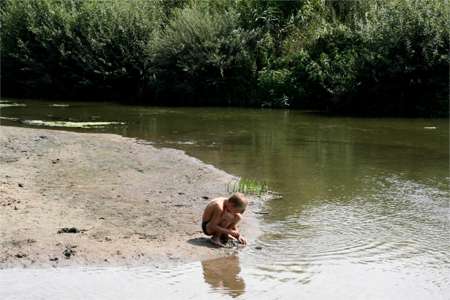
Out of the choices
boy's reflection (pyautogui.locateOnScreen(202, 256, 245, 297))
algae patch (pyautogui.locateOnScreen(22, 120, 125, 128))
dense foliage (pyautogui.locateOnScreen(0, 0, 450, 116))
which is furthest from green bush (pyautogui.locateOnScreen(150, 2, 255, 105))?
boy's reflection (pyautogui.locateOnScreen(202, 256, 245, 297))

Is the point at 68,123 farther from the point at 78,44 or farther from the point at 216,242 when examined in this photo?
the point at 216,242

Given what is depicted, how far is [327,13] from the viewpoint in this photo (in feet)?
124

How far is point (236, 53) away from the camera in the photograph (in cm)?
3531

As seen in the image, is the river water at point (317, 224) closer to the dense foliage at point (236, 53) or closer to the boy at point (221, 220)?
the boy at point (221, 220)

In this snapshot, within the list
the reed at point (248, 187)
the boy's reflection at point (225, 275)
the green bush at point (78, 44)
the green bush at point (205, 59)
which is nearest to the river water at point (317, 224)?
the boy's reflection at point (225, 275)

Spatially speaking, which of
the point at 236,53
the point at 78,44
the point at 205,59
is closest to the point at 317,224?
the point at 205,59

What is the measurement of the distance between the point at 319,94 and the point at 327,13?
6816 mm

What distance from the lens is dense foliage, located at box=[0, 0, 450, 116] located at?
98.3 feet

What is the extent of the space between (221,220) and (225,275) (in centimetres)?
120

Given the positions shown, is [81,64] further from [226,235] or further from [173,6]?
[226,235]

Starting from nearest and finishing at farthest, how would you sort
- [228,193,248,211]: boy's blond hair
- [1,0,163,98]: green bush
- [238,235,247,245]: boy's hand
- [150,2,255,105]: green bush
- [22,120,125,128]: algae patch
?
[228,193,248,211]: boy's blond hair, [238,235,247,245]: boy's hand, [22,120,125,128]: algae patch, [150,2,255,105]: green bush, [1,0,163,98]: green bush

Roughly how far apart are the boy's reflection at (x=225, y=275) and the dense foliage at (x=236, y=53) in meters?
22.1

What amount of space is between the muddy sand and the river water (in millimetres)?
460

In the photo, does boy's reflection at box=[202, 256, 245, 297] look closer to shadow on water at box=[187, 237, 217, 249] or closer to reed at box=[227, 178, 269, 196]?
shadow on water at box=[187, 237, 217, 249]
